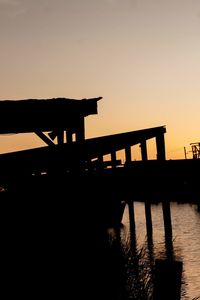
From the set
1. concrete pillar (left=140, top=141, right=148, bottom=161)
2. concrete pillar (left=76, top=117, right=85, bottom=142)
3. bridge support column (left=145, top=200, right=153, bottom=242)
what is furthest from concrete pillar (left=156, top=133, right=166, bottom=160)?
concrete pillar (left=76, top=117, right=85, bottom=142)

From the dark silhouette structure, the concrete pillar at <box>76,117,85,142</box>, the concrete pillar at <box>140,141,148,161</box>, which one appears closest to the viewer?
the dark silhouette structure

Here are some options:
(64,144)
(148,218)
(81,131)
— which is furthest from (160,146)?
(64,144)

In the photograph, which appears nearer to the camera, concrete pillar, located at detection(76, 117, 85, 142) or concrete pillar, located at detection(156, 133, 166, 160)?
concrete pillar, located at detection(76, 117, 85, 142)

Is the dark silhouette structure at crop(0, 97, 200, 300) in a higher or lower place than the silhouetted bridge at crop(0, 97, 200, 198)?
lower

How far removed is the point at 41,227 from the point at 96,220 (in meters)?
1.87

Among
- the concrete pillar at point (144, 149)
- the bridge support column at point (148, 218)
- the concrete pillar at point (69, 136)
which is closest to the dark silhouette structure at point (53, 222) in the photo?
the concrete pillar at point (69, 136)

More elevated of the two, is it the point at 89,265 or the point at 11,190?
the point at 11,190

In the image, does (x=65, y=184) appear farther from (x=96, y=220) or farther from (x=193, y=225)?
(x=193, y=225)

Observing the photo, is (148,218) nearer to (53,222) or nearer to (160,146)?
(160,146)

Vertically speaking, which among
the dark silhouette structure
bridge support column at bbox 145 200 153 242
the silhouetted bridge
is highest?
the silhouetted bridge

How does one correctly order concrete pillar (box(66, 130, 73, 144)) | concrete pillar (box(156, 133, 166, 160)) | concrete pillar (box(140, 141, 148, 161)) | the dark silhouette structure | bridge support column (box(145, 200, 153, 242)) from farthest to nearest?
bridge support column (box(145, 200, 153, 242)), concrete pillar (box(140, 141, 148, 161)), concrete pillar (box(156, 133, 166, 160)), concrete pillar (box(66, 130, 73, 144)), the dark silhouette structure

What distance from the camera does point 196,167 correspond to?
33.6m

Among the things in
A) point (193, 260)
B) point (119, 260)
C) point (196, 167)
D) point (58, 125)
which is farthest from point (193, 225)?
point (119, 260)

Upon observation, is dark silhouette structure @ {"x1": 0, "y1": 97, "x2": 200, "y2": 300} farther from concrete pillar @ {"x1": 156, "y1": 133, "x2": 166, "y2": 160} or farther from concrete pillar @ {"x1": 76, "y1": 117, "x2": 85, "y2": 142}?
concrete pillar @ {"x1": 156, "y1": 133, "x2": 166, "y2": 160}
